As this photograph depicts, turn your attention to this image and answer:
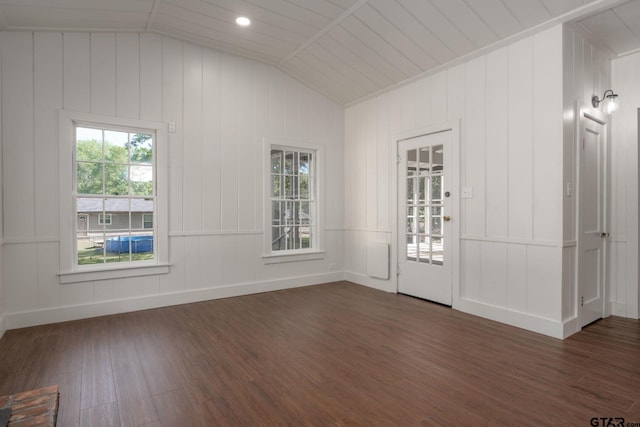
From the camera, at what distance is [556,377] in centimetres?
246

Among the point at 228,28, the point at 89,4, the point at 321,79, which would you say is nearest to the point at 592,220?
the point at 321,79

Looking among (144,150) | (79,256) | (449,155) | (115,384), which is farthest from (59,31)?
(449,155)

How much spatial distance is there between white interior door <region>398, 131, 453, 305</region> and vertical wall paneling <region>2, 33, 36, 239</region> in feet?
14.3

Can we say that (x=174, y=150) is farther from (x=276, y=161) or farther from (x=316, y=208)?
(x=316, y=208)

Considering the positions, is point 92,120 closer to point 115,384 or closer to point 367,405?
point 115,384

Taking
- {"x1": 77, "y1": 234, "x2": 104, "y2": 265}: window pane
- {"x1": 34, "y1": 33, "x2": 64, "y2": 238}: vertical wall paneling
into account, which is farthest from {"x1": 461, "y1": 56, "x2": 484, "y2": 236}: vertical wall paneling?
{"x1": 34, "y1": 33, "x2": 64, "y2": 238}: vertical wall paneling

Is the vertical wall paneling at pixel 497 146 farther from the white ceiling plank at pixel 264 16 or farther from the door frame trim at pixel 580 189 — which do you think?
the white ceiling plank at pixel 264 16

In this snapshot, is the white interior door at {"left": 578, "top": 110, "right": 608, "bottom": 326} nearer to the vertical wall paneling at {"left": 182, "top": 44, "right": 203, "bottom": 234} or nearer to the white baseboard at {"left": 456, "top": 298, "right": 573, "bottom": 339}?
the white baseboard at {"left": 456, "top": 298, "right": 573, "bottom": 339}

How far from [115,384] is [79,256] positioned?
2106 millimetres

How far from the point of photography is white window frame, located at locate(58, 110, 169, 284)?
3.73 m

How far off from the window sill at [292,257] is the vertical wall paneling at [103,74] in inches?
106

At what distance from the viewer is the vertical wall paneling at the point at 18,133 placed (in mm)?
3484

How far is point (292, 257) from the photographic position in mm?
5312

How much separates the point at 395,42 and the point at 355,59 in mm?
677
